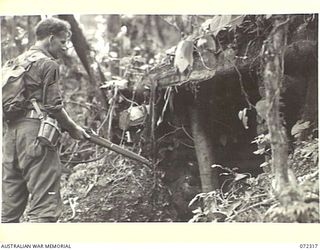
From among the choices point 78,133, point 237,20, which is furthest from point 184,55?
point 78,133

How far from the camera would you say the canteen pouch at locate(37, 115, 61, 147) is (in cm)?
170

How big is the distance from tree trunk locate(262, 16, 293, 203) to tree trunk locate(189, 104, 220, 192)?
0.61ft

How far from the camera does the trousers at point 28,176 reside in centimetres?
171

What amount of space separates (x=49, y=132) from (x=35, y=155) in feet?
0.27

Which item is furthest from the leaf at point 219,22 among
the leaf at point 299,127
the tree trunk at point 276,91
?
the leaf at point 299,127

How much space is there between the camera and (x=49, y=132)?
1.70 meters

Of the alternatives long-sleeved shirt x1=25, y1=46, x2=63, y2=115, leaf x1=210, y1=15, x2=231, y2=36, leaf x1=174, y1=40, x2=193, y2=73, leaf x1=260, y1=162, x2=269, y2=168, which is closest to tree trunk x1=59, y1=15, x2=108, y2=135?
long-sleeved shirt x1=25, y1=46, x2=63, y2=115

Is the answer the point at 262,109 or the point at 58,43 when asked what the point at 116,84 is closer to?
the point at 58,43

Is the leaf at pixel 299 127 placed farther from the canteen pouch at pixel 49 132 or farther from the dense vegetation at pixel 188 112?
the canteen pouch at pixel 49 132

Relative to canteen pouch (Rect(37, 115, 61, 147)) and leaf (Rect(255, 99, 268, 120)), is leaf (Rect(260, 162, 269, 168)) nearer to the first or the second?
leaf (Rect(255, 99, 268, 120))

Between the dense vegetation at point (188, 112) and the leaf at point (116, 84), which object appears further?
the leaf at point (116, 84)
